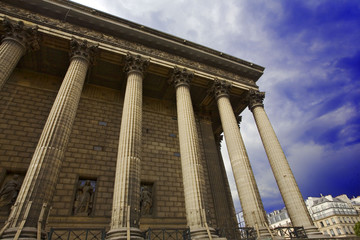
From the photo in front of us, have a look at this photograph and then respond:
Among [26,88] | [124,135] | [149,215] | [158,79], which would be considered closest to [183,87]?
[158,79]

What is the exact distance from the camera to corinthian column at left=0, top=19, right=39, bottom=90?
10.9m

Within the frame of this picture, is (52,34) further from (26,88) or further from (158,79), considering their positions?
(158,79)

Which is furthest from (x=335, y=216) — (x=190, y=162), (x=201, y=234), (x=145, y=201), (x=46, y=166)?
(x=46, y=166)

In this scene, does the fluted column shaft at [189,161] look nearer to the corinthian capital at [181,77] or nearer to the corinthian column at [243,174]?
the corinthian capital at [181,77]

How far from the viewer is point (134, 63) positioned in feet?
47.5

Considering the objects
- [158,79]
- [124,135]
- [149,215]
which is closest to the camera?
[124,135]

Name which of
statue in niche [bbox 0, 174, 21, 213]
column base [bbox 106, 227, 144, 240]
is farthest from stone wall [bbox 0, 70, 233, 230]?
column base [bbox 106, 227, 144, 240]

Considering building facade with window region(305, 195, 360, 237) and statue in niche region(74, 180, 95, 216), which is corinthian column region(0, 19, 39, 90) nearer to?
statue in niche region(74, 180, 95, 216)

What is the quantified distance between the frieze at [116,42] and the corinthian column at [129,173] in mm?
2895

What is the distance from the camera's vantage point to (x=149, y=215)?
13.3 meters

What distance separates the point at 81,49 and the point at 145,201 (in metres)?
10.4

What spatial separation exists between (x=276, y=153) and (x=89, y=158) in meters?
12.8

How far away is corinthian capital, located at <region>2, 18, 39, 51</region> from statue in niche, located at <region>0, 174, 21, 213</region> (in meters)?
7.71

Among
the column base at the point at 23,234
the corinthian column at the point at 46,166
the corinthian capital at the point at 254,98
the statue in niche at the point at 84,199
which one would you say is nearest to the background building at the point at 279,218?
the corinthian capital at the point at 254,98
